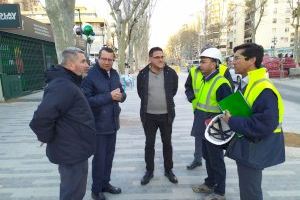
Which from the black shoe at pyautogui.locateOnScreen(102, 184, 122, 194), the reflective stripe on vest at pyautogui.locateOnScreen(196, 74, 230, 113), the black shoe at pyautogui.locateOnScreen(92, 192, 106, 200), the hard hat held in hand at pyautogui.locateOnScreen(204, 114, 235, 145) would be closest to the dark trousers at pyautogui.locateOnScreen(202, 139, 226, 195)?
A: the reflective stripe on vest at pyautogui.locateOnScreen(196, 74, 230, 113)

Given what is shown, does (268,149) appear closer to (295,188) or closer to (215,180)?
→ (215,180)

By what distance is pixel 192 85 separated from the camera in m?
4.75

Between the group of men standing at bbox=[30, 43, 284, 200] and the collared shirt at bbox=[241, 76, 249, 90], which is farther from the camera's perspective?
the collared shirt at bbox=[241, 76, 249, 90]

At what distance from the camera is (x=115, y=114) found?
3.96 m

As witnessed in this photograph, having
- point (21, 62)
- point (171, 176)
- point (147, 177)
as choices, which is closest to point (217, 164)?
point (171, 176)

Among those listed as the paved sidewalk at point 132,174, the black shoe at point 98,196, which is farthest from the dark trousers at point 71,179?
the paved sidewalk at point 132,174

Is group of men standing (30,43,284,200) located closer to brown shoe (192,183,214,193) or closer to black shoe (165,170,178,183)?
brown shoe (192,183,214,193)

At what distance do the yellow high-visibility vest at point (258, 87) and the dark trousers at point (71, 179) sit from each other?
1682mm

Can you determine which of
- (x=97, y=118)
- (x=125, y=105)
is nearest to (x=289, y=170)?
(x=97, y=118)

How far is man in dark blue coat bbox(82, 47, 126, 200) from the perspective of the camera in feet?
12.2

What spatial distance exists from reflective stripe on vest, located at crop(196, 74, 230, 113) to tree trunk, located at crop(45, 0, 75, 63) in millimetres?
3477

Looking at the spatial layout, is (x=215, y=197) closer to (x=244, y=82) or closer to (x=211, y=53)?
(x=244, y=82)

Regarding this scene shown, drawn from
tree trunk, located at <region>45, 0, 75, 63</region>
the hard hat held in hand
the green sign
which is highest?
the green sign

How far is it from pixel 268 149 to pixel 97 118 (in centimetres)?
201
